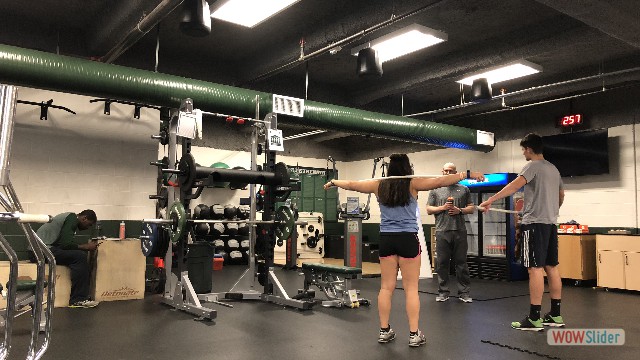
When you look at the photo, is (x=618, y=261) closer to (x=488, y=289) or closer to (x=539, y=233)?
(x=488, y=289)

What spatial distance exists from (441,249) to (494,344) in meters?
2.09

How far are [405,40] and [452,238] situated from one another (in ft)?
8.19

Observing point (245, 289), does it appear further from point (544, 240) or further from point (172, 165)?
point (544, 240)

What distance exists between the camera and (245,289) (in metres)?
5.82

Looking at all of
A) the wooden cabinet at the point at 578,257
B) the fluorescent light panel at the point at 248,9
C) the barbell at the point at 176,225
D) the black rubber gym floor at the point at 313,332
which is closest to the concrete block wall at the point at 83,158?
the barbell at the point at 176,225

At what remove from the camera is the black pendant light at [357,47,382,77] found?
5816 mm

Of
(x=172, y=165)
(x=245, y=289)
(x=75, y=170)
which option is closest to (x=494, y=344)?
(x=245, y=289)

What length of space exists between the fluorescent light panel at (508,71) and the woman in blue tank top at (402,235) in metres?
3.85

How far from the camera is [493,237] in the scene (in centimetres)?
851

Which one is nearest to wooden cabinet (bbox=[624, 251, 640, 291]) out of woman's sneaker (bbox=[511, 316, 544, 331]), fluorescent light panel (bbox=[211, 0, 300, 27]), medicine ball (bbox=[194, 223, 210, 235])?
woman's sneaker (bbox=[511, 316, 544, 331])

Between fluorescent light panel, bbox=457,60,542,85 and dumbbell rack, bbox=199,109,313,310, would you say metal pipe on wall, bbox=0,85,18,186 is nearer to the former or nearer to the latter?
dumbbell rack, bbox=199,109,313,310

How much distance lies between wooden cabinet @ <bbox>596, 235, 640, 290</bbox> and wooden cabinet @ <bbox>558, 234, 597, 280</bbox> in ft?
0.89

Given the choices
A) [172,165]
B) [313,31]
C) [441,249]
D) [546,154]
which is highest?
[313,31]

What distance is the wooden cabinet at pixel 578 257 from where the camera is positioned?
725cm
